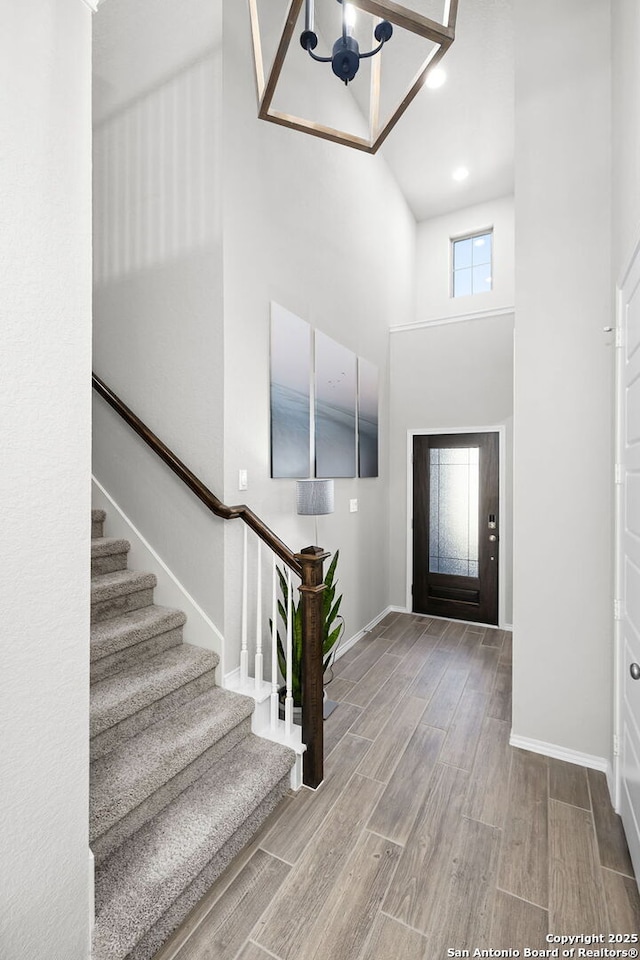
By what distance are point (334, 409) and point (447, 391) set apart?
1.58m

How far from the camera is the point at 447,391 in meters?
4.43

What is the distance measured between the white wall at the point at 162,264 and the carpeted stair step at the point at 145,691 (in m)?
0.25

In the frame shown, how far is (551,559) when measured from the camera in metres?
2.36

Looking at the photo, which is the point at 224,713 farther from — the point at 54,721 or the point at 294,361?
the point at 294,361

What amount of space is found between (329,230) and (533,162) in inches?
59.5

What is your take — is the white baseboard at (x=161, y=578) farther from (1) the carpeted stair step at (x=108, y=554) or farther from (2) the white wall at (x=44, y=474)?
(2) the white wall at (x=44, y=474)

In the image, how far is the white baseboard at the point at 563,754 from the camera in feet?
7.32

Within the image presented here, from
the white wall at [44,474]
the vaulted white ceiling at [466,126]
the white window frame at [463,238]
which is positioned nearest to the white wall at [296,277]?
the vaulted white ceiling at [466,126]

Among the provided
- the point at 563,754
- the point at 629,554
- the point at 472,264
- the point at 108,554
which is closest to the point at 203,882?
the point at 108,554

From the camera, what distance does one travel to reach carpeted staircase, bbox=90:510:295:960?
1388 millimetres

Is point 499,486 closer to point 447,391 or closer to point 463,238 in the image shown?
point 447,391

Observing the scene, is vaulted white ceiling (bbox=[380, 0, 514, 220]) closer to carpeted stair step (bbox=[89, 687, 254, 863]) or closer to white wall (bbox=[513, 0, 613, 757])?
white wall (bbox=[513, 0, 613, 757])

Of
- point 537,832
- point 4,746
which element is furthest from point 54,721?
point 537,832

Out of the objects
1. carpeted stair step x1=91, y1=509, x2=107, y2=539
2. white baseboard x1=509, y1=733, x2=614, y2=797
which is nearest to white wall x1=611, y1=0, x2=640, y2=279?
white baseboard x1=509, y1=733, x2=614, y2=797
